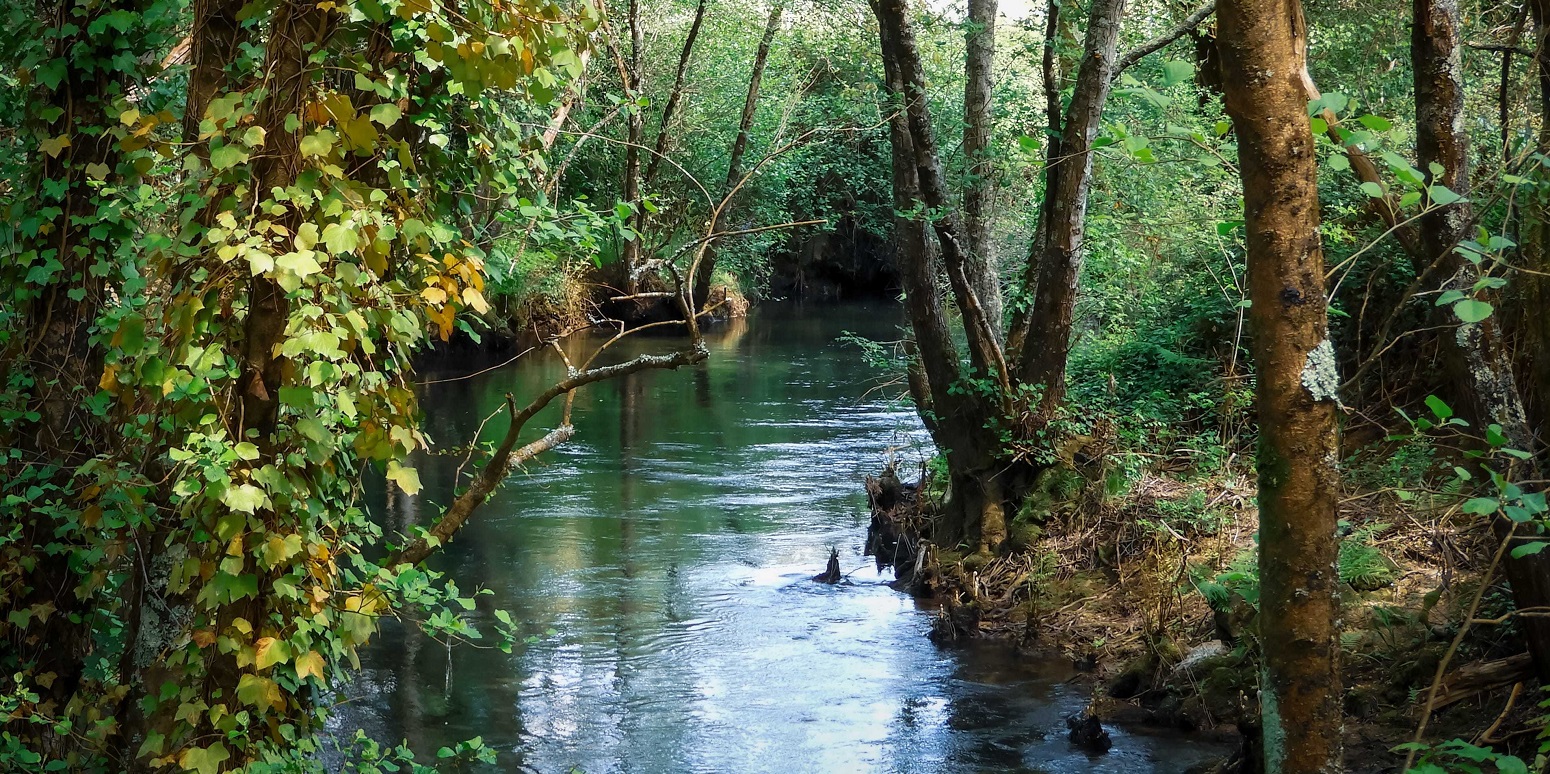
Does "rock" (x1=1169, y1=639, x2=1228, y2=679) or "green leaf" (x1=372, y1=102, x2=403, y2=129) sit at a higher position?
"green leaf" (x1=372, y1=102, x2=403, y2=129)

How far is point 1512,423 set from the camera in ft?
15.2

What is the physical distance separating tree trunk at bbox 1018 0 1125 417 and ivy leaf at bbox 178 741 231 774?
24.1 ft

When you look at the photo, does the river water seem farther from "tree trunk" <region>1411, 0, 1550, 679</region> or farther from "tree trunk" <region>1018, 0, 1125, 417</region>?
"tree trunk" <region>1411, 0, 1550, 679</region>

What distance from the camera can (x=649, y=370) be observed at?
6.31m

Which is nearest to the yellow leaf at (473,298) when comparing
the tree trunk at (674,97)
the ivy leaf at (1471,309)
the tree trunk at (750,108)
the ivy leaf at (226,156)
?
the ivy leaf at (226,156)

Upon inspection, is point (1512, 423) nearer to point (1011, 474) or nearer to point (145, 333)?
point (145, 333)

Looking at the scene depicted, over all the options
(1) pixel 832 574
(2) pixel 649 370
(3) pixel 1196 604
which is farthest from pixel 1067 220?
(2) pixel 649 370

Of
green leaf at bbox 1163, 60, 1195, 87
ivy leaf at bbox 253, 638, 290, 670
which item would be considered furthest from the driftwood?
ivy leaf at bbox 253, 638, 290, 670

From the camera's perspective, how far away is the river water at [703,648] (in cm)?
731

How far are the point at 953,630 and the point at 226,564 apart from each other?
6734 millimetres

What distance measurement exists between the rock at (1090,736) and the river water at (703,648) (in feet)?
0.25

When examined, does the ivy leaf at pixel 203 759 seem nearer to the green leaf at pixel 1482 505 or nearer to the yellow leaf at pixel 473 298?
the yellow leaf at pixel 473 298

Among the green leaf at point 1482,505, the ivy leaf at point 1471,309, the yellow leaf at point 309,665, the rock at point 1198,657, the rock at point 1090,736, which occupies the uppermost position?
the ivy leaf at point 1471,309

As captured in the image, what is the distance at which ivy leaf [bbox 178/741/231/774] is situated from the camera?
11.2 feet
